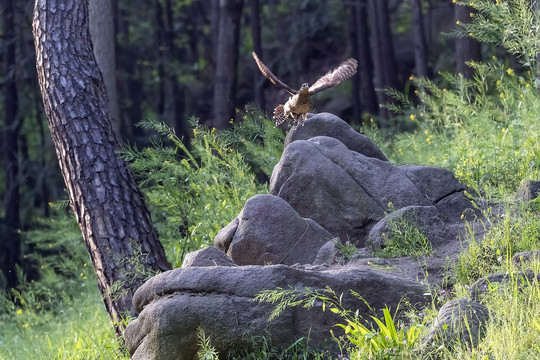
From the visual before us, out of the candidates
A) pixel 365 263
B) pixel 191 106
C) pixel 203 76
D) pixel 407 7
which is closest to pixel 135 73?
pixel 191 106

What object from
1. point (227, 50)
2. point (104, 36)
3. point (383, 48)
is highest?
point (104, 36)

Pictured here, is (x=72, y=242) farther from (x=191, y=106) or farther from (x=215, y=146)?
(x=191, y=106)

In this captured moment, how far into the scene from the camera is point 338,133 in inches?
263

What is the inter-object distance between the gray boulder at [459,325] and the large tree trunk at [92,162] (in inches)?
114

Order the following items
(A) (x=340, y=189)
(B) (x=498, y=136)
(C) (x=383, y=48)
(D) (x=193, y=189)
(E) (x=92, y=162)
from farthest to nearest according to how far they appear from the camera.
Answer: (C) (x=383, y=48), (B) (x=498, y=136), (D) (x=193, y=189), (E) (x=92, y=162), (A) (x=340, y=189)

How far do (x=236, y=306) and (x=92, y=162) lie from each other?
2.45 metres

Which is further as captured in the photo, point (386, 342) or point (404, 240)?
point (404, 240)

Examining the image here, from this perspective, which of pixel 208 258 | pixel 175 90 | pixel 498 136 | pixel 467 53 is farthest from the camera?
pixel 175 90

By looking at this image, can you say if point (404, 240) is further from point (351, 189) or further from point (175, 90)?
point (175, 90)

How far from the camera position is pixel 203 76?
2667cm

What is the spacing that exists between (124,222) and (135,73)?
1459cm

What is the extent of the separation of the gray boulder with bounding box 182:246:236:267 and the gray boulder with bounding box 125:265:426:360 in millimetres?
523

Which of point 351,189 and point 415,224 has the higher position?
point 351,189

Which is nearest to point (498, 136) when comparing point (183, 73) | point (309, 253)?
point (309, 253)
